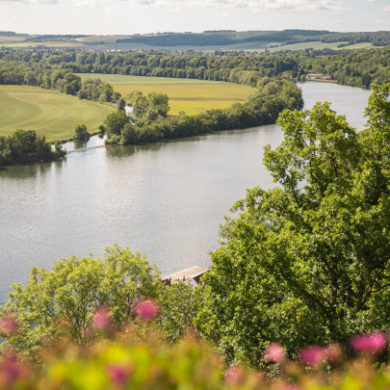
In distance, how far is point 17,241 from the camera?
122 ft

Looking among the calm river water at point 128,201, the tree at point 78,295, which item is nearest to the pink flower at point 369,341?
the tree at point 78,295

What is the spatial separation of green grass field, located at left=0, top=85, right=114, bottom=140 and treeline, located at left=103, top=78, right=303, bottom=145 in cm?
723

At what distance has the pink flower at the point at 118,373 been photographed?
9.15 feet

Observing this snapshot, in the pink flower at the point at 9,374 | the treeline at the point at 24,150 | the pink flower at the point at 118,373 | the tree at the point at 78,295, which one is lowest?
the treeline at the point at 24,150

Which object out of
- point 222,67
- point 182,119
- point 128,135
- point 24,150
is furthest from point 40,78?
point 24,150

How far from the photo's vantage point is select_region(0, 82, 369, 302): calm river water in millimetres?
35438

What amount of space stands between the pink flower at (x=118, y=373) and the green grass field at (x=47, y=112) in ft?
249

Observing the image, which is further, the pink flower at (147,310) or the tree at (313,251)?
the tree at (313,251)

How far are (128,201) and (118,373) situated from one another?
143 feet

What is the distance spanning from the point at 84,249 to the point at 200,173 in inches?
883

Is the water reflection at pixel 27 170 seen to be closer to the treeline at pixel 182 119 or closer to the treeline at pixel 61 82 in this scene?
the treeline at pixel 182 119

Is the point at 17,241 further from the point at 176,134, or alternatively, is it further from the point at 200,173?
the point at 176,134

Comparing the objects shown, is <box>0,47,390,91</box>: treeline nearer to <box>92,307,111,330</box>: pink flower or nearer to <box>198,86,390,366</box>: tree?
<box>198,86,390,366</box>: tree

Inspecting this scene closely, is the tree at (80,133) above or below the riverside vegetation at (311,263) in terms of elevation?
below
